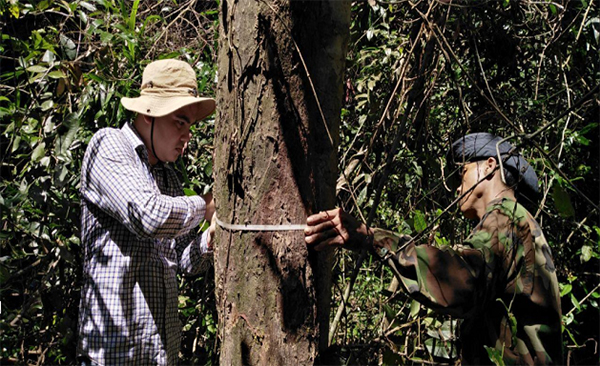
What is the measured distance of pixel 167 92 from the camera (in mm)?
2514

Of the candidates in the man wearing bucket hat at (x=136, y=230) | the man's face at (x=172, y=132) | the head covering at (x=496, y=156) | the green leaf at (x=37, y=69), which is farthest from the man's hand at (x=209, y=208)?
the green leaf at (x=37, y=69)

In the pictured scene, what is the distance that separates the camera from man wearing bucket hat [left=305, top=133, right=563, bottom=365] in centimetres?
195

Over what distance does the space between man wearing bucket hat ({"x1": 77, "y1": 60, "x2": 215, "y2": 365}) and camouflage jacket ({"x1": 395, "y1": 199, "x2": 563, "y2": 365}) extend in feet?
2.99

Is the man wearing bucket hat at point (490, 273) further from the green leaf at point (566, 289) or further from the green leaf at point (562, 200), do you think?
the green leaf at point (566, 289)

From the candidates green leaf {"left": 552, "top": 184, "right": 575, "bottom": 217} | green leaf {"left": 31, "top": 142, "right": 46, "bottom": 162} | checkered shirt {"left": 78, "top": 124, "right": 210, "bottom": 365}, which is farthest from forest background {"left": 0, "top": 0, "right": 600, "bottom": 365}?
green leaf {"left": 552, "top": 184, "right": 575, "bottom": 217}

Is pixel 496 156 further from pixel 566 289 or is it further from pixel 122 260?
pixel 566 289

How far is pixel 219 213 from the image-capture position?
1933mm

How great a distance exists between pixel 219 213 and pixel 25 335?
7.89 feet

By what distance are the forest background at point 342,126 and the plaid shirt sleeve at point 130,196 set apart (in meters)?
0.75

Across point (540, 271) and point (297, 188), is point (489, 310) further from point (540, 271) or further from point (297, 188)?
point (297, 188)

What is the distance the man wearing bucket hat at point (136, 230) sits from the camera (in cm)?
221

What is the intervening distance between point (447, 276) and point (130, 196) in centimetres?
112

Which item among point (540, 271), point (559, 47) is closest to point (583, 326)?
point (559, 47)

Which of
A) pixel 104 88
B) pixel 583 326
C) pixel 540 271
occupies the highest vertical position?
pixel 104 88
